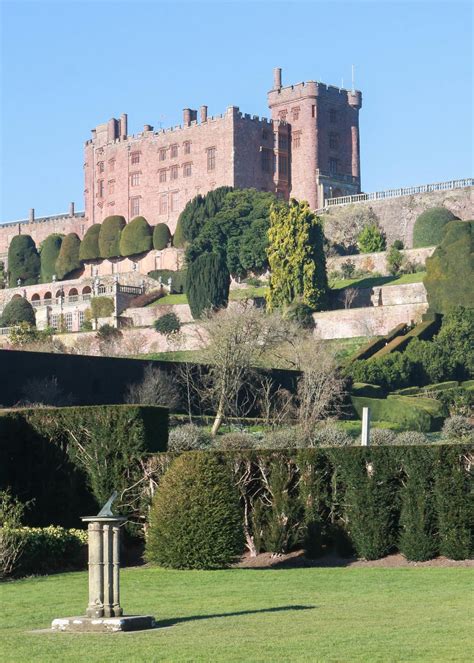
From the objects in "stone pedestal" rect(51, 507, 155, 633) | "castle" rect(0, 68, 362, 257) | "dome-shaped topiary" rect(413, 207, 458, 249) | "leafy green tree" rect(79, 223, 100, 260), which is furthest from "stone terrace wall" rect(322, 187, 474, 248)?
"stone pedestal" rect(51, 507, 155, 633)

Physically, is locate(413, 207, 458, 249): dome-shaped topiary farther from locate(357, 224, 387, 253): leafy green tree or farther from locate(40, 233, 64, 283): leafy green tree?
locate(40, 233, 64, 283): leafy green tree

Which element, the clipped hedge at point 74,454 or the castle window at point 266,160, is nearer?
the clipped hedge at point 74,454

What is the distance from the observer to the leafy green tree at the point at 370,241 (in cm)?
7256

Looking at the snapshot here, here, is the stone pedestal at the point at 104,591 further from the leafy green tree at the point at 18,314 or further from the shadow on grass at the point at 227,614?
the leafy green tree at the point at 18,314

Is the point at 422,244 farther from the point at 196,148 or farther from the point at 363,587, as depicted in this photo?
the point at 363,587

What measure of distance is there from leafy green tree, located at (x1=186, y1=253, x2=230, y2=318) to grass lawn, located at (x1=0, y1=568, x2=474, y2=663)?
43583mm

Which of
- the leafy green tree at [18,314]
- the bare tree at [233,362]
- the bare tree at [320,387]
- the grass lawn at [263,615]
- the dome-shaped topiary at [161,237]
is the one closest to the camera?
the grass lawn at [263,615]

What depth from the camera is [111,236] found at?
84312mm

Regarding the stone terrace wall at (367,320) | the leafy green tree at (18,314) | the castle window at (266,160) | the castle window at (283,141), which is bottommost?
the stone terrace wall at (367,320)

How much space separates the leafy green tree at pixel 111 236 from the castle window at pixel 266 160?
9570 millimetres

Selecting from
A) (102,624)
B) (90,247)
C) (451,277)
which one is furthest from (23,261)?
(102,624)

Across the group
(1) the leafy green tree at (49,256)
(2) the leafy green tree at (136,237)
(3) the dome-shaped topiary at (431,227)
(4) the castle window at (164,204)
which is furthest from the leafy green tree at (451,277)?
(1) the leafy green tree at (49,256)

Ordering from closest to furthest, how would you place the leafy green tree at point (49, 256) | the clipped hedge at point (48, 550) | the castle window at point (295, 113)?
the clipped hedge at point (48, 550)
the castle window at point (295, 113)
the leafy green tree at point (49, 256)

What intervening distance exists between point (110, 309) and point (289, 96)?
23122mm
